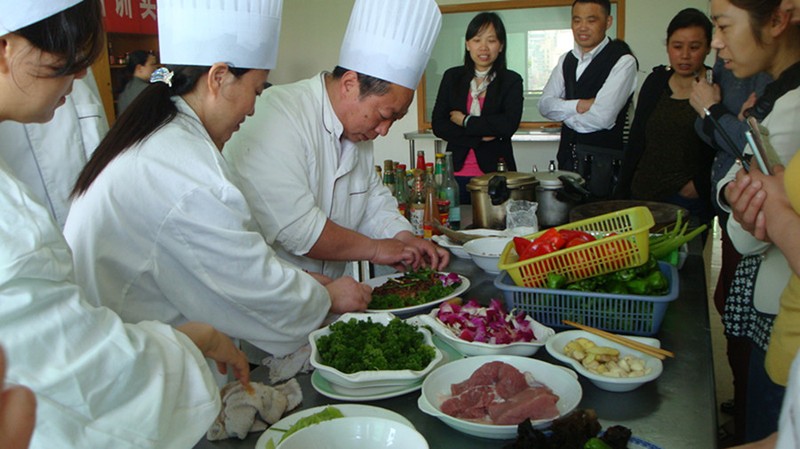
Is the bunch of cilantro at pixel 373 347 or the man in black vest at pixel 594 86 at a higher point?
the man in black vest at pixel 594 86

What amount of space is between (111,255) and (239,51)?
55cm

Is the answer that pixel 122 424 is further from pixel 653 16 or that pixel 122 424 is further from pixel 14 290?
pixel 653 16

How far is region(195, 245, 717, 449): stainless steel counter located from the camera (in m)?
1.16

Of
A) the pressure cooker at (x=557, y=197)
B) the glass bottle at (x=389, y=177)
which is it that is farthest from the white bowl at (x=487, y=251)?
the glass bottle at (x=389, y=177)

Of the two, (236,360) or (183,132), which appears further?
(183,132)

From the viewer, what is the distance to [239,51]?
158cm

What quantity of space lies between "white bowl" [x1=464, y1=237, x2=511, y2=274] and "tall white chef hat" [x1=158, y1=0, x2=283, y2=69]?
0.84 metres

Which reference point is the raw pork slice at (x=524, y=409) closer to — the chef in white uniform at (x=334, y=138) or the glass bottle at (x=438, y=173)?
the chef in white uniform at (x=334, y=138)

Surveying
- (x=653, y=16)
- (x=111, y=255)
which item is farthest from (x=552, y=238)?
(x=653, y=16)

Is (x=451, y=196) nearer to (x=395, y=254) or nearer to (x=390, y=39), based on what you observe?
(x=395, y=254)

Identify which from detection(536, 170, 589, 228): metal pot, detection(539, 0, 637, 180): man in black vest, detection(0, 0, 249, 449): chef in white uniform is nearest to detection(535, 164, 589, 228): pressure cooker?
detection(536, 170, 589, 228): metal pot

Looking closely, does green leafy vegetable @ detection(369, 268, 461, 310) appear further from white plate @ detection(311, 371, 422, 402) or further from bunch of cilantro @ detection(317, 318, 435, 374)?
white plate @ detection(311, 371, 422, 402)

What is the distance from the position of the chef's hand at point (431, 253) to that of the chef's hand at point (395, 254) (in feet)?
0.08

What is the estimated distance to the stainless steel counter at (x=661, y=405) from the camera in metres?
Result: 1.16
